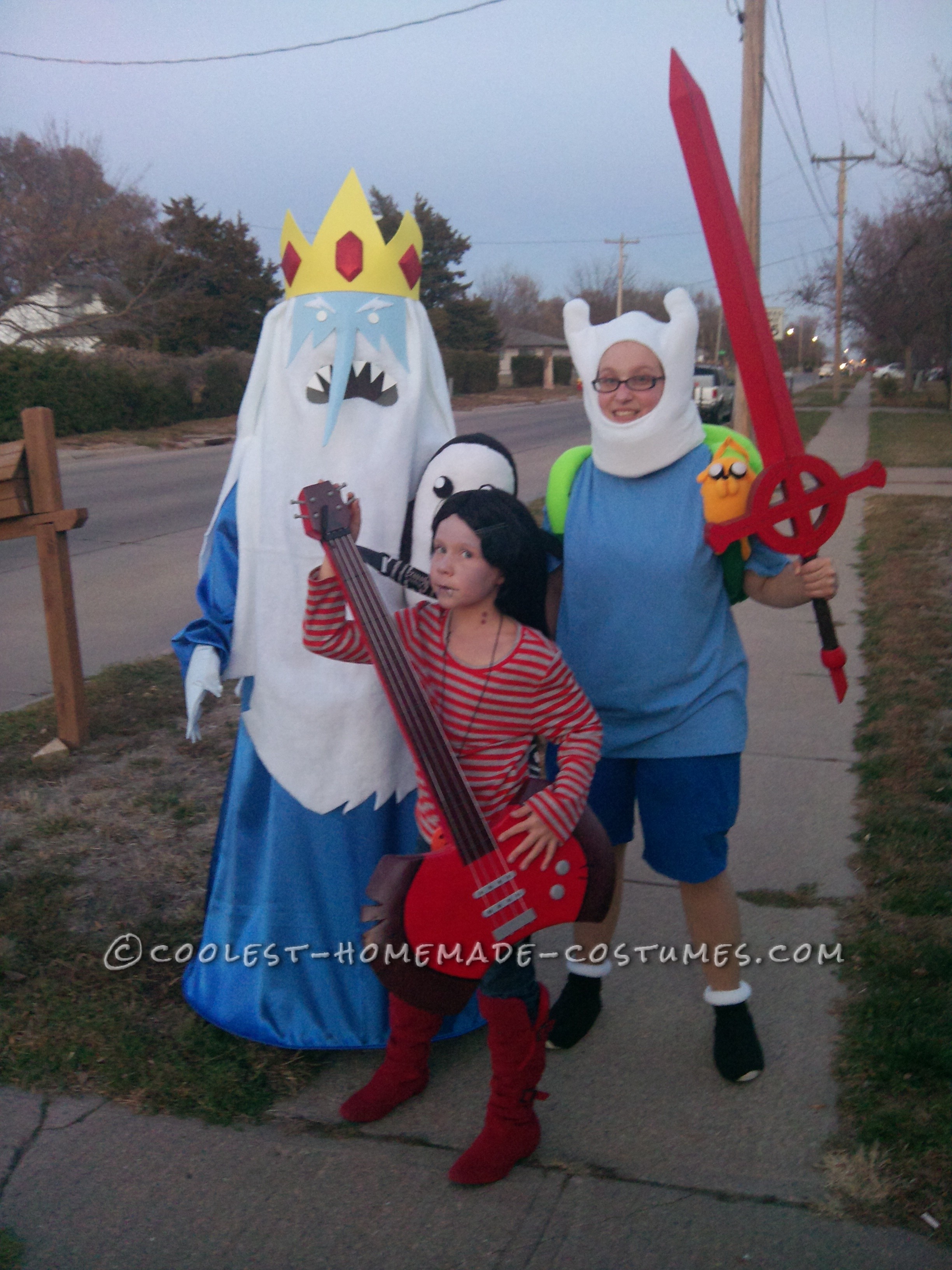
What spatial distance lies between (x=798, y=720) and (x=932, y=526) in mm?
5663

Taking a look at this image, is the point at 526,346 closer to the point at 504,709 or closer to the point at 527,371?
the point at 527,371

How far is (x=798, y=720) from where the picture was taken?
5.13 m

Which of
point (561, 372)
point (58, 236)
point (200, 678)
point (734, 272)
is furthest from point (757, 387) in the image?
point (561, 372)

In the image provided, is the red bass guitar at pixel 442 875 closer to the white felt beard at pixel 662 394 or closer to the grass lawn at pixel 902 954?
the white felt beard at pixel 662 394

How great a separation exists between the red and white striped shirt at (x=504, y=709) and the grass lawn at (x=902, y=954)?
95 centimetres

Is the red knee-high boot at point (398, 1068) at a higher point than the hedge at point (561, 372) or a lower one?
lower

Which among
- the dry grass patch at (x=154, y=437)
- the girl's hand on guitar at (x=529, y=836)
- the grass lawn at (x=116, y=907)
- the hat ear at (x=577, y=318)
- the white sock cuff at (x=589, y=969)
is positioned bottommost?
the grass lawn at (x=116, y=907)

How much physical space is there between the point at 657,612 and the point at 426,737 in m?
0.66

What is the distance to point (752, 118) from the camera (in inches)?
473

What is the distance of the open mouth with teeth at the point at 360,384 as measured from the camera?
2434 mm

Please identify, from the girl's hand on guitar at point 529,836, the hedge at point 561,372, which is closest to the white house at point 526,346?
the hedge at point 561,372

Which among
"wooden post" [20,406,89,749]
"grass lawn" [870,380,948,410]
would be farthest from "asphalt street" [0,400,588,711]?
"grass lawn" [870,380,948,410]

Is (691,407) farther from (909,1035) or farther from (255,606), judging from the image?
(909,1035)

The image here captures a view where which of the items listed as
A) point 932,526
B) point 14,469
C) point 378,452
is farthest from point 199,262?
point 378,452
